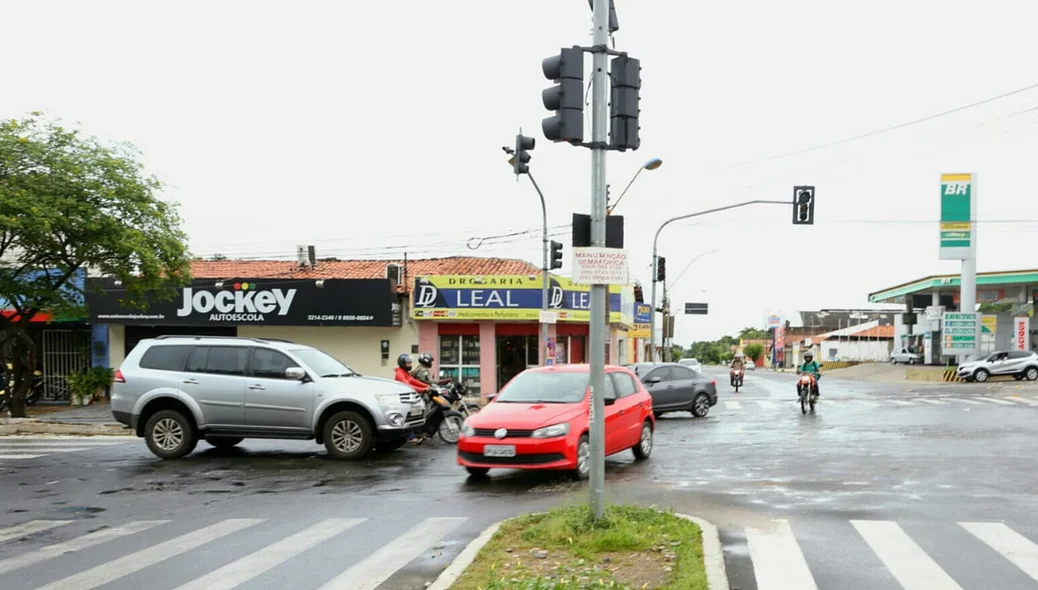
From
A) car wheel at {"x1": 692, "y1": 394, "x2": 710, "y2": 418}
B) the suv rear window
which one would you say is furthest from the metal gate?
car wheel at {"x1": 692, "y1": 394, "x2": 710, "y2": 418}

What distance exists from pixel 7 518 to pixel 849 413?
2039cm

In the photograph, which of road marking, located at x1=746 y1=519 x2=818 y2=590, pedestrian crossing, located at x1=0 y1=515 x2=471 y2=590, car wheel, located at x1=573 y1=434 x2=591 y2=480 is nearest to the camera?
road marking, located at x1=746 y1=519 x2=818 y2=590

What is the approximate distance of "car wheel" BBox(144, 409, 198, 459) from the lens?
14.8 meters

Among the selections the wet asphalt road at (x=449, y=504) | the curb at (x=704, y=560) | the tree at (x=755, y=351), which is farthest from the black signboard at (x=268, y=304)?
the tree at (x=755, y=351)

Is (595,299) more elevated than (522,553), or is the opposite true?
(595,299)

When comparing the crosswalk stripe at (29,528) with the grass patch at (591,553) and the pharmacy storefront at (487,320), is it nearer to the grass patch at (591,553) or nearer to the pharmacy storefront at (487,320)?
the grass patch at (591,553)

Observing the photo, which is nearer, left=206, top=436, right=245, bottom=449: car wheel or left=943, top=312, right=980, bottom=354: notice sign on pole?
left=206, top=436, right=245, bottom=449: car wheel

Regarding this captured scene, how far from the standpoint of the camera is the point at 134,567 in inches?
291

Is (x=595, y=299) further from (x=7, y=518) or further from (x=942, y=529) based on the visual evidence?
(x=7, y=518)

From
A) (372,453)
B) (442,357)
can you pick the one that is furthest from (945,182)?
(372,453)

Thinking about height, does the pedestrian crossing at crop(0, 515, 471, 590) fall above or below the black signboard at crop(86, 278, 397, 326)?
below

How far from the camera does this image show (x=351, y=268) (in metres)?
37.9

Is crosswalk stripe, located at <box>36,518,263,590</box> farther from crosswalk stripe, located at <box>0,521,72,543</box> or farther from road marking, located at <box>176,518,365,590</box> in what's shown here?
crosswalk stripe, located at <box>0,521,72,543</box>

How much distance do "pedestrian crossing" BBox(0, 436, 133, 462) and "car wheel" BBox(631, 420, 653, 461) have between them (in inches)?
409
